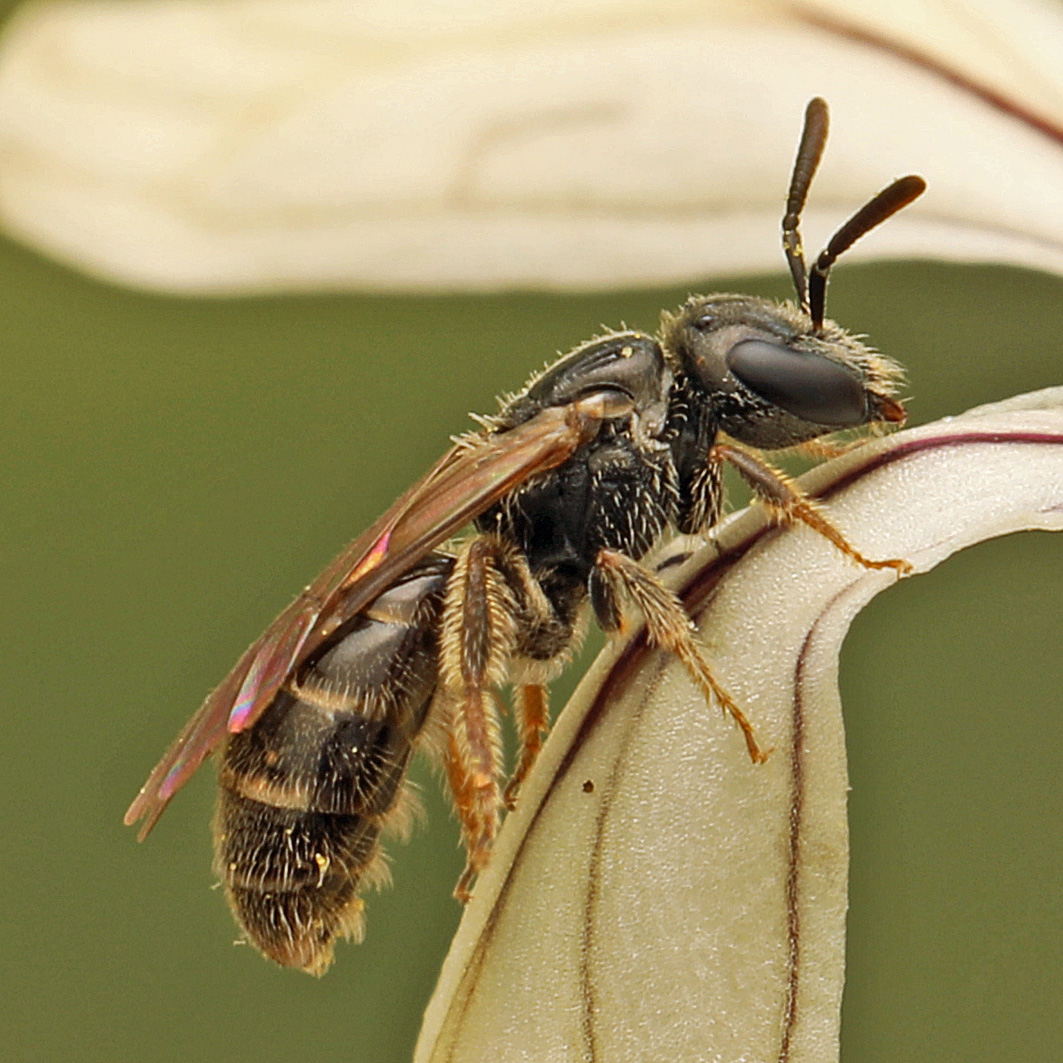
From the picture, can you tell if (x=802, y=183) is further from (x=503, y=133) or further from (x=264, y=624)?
(x=264, y=624)

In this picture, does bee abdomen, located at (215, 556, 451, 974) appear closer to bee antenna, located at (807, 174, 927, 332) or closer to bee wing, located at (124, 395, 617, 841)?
bee wing, located at (124, 395, 617, 841)

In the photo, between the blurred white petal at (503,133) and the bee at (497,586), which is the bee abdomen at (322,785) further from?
the blurred white petal at (503,133)

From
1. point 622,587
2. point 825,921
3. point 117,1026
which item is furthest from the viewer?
point 117,1026

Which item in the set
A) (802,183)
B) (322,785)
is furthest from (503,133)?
(322,785)

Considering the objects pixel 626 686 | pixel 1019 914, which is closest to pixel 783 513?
pixel 626 686

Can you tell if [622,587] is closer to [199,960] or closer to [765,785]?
[765,785]

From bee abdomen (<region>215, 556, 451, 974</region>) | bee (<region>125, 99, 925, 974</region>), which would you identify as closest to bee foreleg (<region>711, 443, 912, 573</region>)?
bee (<region>125, 99, 925, 974</region>)

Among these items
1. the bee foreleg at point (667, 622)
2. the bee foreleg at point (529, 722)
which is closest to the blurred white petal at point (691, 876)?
the bee foreleg at point (667, 622)
